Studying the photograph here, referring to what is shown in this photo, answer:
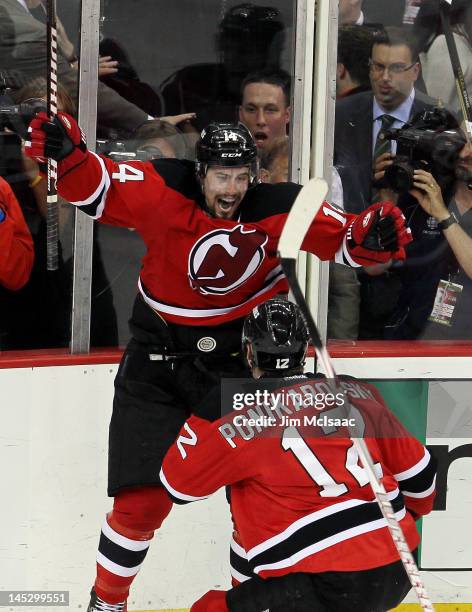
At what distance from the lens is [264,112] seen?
3.39 m

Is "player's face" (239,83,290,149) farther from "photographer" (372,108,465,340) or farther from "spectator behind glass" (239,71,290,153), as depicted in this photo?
"photographer" (372,108,465,340)

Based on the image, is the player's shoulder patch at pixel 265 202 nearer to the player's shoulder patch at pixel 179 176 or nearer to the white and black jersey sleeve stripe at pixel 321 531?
the player's shoulder patch at pixel 179 176

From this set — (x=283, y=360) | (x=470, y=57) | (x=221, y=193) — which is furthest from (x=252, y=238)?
(x=470, y=57)

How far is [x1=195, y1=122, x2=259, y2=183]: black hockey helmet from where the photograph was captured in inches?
112

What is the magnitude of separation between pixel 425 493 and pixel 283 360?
480mm

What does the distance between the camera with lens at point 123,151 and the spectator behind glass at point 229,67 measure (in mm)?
124

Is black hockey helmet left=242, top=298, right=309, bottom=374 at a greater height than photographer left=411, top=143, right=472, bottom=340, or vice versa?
photographer left=411, top=143, right=472, bottom=340


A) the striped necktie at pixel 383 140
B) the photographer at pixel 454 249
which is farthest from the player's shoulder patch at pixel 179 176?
the photographer at pixel 454 249

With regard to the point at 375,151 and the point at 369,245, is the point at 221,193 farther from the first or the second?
the point at 375,151

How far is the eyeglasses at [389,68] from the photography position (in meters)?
3.41

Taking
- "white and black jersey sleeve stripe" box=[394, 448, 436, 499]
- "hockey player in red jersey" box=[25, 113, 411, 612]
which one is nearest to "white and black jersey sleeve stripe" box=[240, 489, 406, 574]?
"white and black jersey sleeve stripe" box=[394, 448, 436, 499]

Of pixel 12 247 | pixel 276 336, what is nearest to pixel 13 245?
pixel 12 247

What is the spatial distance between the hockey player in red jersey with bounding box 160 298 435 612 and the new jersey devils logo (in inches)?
19.8

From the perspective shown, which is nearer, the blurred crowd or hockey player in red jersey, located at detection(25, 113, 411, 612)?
hockey player in red jersey, located at detection(25, 113, 411, 612)
